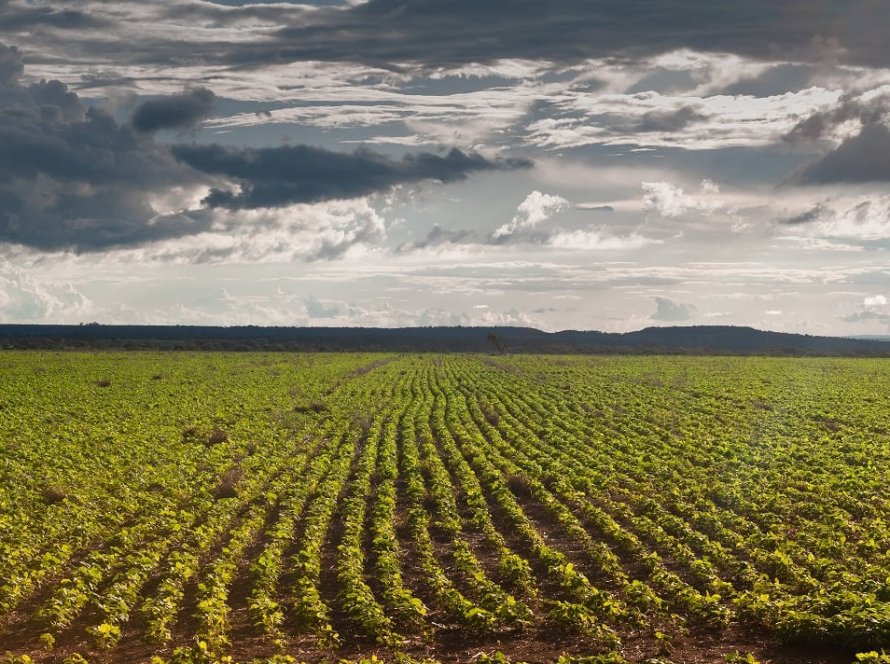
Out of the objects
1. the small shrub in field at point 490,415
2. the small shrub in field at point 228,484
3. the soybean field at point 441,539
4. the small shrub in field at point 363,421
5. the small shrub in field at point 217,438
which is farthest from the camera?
the small shrub in field at point 490,415

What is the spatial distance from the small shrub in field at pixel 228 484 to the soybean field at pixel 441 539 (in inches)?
3.5

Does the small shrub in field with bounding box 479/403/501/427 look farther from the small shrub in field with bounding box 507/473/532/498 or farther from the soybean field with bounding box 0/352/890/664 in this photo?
the small shrub in field with bounding box 507/473/532/498

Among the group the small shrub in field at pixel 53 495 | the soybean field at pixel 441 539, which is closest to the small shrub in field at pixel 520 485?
the soybean field at pixel 441 539

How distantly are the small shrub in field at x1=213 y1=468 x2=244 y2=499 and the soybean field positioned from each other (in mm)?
90

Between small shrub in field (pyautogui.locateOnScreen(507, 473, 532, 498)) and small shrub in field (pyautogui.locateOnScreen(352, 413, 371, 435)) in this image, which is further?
small shrub in field (pyautogui.locateOnScreen(352, 413, 371, 435))

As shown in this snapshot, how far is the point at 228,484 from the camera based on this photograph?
Answer: 2423cm

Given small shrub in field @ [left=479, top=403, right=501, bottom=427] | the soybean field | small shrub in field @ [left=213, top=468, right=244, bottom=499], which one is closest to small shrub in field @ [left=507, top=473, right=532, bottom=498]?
the soybean field

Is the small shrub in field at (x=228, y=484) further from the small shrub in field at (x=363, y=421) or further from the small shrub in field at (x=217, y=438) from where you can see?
the small shrub in field at (x=363, y=421)

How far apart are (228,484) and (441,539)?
26.0 ft

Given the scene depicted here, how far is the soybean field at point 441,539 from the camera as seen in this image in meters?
12.8

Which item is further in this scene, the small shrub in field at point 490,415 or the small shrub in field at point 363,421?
the small shrub in field at point 490,415

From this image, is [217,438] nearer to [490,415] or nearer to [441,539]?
[490,415]

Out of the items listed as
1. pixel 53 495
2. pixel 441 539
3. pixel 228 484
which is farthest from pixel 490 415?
pixel 53 495

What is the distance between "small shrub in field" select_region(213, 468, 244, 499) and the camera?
23.8 meters
